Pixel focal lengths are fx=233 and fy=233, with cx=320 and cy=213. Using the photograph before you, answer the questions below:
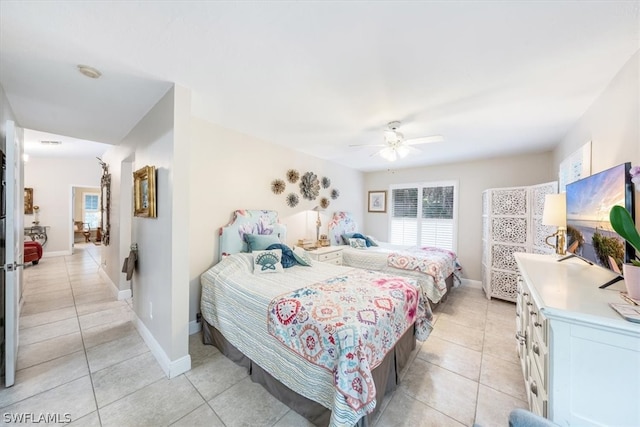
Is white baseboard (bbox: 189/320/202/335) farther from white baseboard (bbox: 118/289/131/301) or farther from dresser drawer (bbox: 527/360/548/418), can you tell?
dresser drawer (bbox: 527/360/548/418)

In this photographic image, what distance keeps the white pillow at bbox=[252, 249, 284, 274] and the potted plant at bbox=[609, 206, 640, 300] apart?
233 centimetres

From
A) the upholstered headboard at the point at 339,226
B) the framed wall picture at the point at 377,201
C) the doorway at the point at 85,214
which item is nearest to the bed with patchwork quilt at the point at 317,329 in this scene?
the upholstered headboard at the point at 339,226

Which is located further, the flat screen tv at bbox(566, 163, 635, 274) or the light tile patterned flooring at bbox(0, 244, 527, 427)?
the light tile patterned flooring at bbox(0, 244, 527, 427)

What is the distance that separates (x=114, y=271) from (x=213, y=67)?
12.4ft

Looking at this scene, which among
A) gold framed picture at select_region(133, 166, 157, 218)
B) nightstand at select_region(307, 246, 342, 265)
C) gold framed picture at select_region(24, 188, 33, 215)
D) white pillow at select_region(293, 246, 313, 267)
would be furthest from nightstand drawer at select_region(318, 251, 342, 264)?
gold framed picture at select_region(24, 188, 33, 215)

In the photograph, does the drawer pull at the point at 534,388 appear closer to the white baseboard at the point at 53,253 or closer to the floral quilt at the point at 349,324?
the floral quilt at the point at 349,324

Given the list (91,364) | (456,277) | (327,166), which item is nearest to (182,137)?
(91,364)

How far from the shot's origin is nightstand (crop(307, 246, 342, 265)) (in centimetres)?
361

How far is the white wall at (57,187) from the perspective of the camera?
20.0 ft

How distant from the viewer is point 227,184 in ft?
9.78

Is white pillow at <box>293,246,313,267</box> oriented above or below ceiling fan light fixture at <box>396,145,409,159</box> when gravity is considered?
below

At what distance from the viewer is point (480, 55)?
1.51 m

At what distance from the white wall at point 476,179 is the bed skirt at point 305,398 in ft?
9.60

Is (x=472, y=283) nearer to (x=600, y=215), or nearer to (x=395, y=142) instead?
(x=395, y=142)
